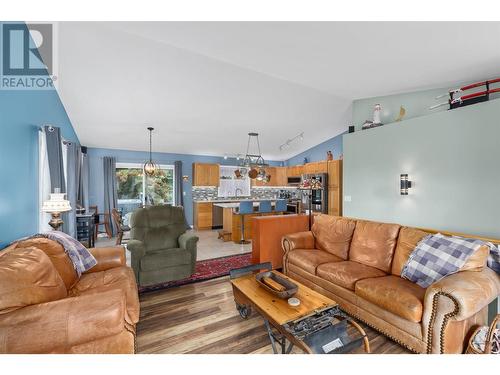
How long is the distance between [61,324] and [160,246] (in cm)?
199

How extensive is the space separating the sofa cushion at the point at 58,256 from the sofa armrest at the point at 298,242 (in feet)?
7.95

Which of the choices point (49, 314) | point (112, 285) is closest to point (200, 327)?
point (112, 285)

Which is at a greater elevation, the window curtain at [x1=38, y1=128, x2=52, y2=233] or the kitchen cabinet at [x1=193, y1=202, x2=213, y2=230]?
the window curtain at [x1=38, y1=128, x2=52, y2=233]

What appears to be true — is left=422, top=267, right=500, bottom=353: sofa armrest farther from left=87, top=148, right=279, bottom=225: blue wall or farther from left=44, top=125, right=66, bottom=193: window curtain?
left=87, top=148, right=279, bottom=225: blue wall

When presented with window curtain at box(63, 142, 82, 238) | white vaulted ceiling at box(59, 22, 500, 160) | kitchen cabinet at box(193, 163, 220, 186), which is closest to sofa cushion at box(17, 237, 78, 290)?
window curtain at box(63, 142, 82, 238)

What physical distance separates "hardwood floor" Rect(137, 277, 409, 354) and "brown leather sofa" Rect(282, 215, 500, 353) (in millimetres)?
276

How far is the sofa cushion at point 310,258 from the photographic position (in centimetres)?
260

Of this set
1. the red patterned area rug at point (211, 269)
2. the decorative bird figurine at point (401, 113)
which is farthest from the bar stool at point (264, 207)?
the decorative bird figurine at point (401, 113)

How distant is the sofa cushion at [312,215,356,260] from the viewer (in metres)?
2.82

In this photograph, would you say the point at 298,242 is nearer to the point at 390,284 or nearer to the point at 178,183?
the point at 390,284
